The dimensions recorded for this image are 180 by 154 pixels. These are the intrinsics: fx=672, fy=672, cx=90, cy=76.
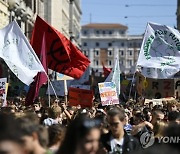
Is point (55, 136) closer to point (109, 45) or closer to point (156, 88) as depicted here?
point (156, 88)

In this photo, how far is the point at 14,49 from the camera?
14539 millimetres

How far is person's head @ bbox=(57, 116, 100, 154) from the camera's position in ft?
11.8

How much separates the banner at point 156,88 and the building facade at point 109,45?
15449cm

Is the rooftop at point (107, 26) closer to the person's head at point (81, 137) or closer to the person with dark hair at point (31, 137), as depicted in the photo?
the person with dark hair at point (31, 137)

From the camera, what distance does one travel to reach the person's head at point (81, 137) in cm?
361

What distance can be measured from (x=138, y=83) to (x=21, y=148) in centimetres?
2048

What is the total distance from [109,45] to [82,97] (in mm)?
171517

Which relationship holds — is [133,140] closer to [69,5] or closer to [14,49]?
[14,49]

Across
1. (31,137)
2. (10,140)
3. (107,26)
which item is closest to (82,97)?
(31,137)

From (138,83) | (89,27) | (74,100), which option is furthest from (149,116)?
(89,27)

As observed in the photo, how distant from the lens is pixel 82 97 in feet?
54.0

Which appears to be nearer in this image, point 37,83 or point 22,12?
point 37,83

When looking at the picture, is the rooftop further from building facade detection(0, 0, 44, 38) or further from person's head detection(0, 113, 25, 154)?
person's head detection(0, 113, 25, 154)

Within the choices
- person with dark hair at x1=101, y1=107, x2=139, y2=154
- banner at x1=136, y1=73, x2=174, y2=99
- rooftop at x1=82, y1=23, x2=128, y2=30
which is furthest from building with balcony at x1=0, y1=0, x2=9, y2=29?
rooftop at x1=82, y1=23, x2=128, y2=30
